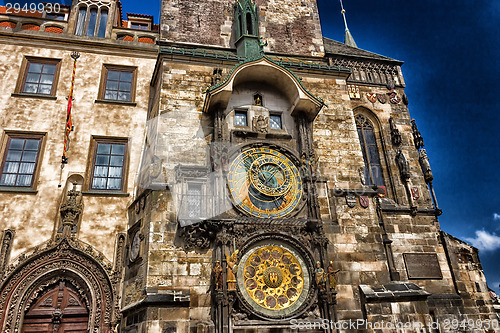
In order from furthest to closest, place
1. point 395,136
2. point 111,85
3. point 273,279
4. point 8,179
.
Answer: point 395,136, point 111,85, point 8,179, point 273,279

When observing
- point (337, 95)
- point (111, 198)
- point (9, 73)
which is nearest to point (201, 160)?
point (111, 198)

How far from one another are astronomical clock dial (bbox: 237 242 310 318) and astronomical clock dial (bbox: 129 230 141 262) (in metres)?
2.61

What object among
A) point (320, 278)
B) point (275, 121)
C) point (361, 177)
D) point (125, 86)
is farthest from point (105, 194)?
point (361, 177)

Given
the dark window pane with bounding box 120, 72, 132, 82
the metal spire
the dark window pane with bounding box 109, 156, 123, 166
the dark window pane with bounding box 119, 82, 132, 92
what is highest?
the metal spire

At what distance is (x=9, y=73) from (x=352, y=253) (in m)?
11.8

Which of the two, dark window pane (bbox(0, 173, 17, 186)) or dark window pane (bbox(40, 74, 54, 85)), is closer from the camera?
dark window pane (bbox(0, 173, 17, 186))

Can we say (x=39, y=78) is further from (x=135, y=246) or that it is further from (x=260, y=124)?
(x=260, y=124)

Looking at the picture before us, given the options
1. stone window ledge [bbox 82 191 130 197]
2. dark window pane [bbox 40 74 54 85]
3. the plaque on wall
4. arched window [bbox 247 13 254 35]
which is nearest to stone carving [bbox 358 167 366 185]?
the plaque on wall

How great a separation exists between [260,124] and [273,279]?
413 centimetres

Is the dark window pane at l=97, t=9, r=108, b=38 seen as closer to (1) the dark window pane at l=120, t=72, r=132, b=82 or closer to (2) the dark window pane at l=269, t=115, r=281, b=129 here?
(1) the dark window pane at l=120, t=72, r=132, b=82

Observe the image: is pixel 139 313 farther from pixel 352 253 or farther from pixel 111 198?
pixel 352 253

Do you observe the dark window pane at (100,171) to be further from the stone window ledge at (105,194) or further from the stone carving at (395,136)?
the stone carving at (395,136)

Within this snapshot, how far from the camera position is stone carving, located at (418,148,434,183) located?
1389 cm

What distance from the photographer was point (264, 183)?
1012 cm
